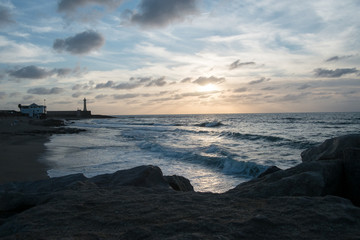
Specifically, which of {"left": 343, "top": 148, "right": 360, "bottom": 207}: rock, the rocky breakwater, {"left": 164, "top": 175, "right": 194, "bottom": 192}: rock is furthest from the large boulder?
{"left": 343, "top": 148, "right": 360, "bottom": 207}: rock

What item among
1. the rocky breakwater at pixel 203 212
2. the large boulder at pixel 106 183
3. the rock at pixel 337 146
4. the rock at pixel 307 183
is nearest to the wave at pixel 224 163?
the rock at pixel 337 146

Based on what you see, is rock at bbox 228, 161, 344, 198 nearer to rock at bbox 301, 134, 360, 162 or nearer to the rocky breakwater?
the rocky breakwater

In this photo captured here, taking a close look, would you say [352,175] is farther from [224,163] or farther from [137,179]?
[224,163]

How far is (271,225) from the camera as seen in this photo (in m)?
2.31

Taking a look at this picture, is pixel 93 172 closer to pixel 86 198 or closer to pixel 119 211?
pixel 86 198

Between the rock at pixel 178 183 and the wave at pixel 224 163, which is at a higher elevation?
the rock at pixel 178 183

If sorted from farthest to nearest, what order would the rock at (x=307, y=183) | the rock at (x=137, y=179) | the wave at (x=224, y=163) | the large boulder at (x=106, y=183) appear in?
the wave at (x=224, y=163) → the rock at (x=137, y=179) → the large boulder at (x=106, y=183) → the rock at (x=307, y=183)

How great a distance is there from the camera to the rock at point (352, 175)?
3.97m

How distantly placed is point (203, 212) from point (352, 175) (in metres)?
2.85

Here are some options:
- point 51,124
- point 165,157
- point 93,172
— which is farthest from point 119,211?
point 51,124

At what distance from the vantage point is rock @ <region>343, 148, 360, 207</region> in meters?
3.97

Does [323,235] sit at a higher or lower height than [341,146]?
lower

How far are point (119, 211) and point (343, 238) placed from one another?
2.18 metres

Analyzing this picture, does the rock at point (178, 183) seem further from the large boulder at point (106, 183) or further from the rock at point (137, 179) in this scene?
the rock at point (137, 179)
